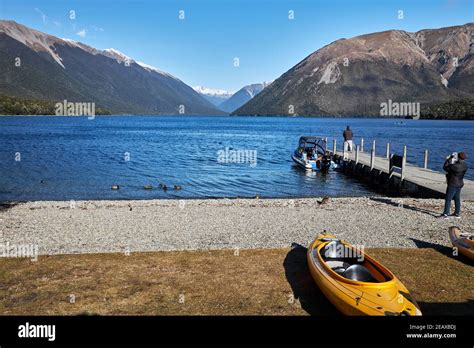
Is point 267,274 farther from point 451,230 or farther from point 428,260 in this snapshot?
point 451,230

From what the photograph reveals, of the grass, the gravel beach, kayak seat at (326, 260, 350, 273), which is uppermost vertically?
kayak seat at (326, 260, 350, 273)

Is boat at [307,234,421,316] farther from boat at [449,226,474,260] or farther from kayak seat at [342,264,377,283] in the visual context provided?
boat at [449,226,474,260]

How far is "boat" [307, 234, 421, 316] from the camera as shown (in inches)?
331

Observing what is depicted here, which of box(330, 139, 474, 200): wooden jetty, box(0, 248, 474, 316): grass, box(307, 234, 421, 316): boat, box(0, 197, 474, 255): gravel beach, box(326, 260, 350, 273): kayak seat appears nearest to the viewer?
box(307, 234, 421, 316): boat

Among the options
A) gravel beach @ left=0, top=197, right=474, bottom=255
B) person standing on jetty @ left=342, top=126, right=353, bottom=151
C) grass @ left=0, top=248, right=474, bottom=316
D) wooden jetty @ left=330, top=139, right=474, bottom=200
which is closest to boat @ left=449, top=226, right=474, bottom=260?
grass @ left=0, top=248, right=474, bottom=316

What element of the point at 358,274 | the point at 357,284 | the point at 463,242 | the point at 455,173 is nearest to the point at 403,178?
the point at 455,173

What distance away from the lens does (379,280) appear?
955 cm

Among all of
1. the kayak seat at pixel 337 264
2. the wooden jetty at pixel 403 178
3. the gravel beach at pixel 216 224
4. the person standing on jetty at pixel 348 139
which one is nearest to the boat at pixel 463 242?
the gravel beach at pixel 216 224

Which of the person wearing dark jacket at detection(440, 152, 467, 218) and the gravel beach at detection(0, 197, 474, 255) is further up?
the person wearing dark jacket at detection(440, 152, 467, 218)

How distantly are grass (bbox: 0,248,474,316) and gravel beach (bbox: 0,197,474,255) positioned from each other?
1.20 meters

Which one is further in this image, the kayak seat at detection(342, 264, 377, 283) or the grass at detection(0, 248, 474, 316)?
the kayak seat at detection(342, 264, 377, 283)

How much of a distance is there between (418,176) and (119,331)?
30446mm

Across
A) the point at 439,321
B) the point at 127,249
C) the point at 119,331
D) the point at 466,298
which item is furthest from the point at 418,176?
the point at 119,331

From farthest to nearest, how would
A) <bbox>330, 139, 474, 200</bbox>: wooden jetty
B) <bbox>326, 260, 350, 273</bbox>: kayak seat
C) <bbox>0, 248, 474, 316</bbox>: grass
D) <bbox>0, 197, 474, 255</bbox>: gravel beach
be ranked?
<bbox>330, 139, 474, 200</bbox>: wooden jetty → <bbox>0, 197, 474, 255</bbox>: gravel beach → <bbox>326, 260, 350, 273</bbox>: kayak seat → <bbox>0, 248, 474, 316</bbox>: grass
